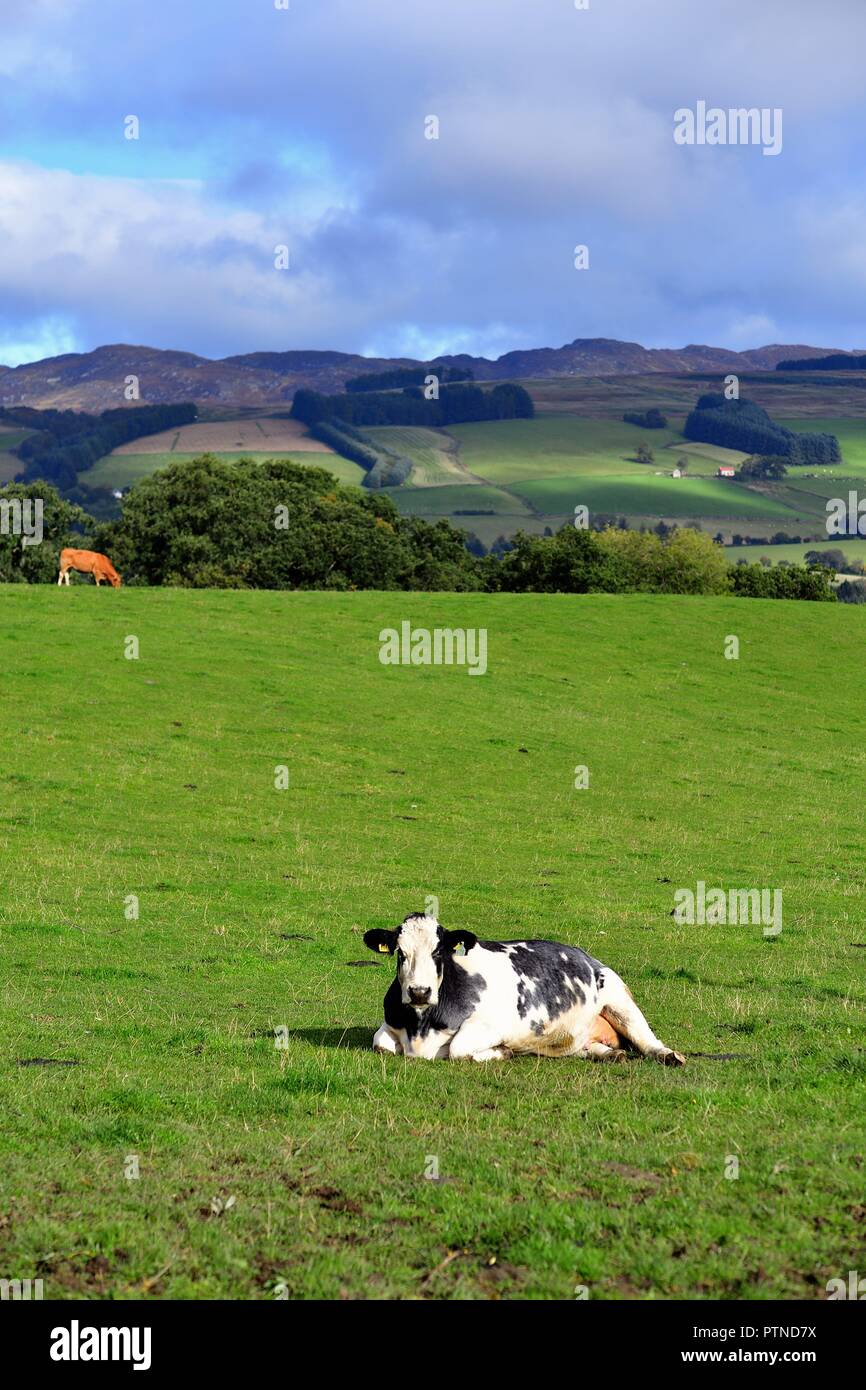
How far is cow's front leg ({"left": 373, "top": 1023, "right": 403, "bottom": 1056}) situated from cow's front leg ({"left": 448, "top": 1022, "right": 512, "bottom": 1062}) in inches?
19.0

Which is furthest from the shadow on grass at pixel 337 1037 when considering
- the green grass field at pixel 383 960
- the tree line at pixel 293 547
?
the tree line at pixel 293 547

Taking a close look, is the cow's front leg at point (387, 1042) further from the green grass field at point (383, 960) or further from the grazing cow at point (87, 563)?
the grazing cow at point (87, 563)

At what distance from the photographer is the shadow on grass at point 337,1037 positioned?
12220 mm

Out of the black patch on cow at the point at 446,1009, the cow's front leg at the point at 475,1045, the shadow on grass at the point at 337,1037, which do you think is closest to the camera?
the cow's front leg at the point at 475,1045

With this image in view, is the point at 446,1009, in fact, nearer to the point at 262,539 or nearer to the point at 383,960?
the point at 383,960

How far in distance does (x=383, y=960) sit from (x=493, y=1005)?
718 cm

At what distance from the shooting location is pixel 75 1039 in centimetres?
1245

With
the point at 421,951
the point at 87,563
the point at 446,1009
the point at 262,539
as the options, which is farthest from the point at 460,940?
the point at 262,539

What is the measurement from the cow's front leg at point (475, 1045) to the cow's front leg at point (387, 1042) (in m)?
0.48

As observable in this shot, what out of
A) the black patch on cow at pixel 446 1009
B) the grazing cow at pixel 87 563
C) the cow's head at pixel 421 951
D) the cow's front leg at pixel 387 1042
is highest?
the grazing cow at pixel 87 563

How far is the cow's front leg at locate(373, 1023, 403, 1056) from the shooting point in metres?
11.6

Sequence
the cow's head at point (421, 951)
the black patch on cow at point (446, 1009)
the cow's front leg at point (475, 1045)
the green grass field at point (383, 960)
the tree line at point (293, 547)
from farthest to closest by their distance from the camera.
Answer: the tree line at point (293, 547)
the black patch on cow at point (446, 1009)
the cow's front leg at point (475, 1045)
the cow's head at point (421, 951)
the green grass field at point (383, 960)

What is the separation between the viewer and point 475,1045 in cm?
1142
